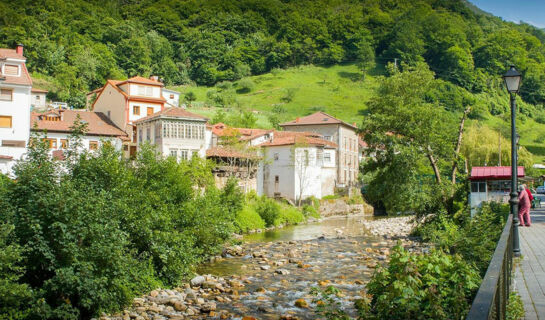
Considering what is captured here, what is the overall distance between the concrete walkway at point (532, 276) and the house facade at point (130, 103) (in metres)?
40.8

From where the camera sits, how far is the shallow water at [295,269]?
1459 centimetres

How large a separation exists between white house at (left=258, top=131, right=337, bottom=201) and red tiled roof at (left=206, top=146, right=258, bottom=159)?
4.90 metres

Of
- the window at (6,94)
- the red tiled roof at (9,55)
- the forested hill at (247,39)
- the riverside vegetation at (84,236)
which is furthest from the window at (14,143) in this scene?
the forested hill at (247,39)

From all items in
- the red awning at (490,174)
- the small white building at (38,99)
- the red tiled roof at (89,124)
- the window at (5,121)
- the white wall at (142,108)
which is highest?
the small white building at (38,99)

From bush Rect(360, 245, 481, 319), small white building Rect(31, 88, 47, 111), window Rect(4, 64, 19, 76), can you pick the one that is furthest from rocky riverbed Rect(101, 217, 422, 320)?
small white building Rect(31, 88, 47, 111)

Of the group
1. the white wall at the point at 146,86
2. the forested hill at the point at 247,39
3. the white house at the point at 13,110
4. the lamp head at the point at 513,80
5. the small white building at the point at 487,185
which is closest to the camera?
the lamp head at the point at 513,80

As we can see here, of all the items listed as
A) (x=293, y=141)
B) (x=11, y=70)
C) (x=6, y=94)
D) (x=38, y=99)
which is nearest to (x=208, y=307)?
(x=6, y=94)

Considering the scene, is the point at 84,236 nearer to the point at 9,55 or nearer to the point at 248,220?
the point at 248,220

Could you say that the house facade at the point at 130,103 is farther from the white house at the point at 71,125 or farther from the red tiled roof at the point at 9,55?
the red tiled roof at the point at 9,55

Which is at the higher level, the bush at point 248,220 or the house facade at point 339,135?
the house facade at point 339,135

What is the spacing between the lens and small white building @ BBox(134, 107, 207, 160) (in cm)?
4359

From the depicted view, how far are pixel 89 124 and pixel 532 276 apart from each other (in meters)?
43.8

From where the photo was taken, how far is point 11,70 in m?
37.8

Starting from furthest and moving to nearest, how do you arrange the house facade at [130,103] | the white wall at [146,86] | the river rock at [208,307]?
the white wall at [146,86] → the house facade at [130,103] → the river rock at [208,307]
